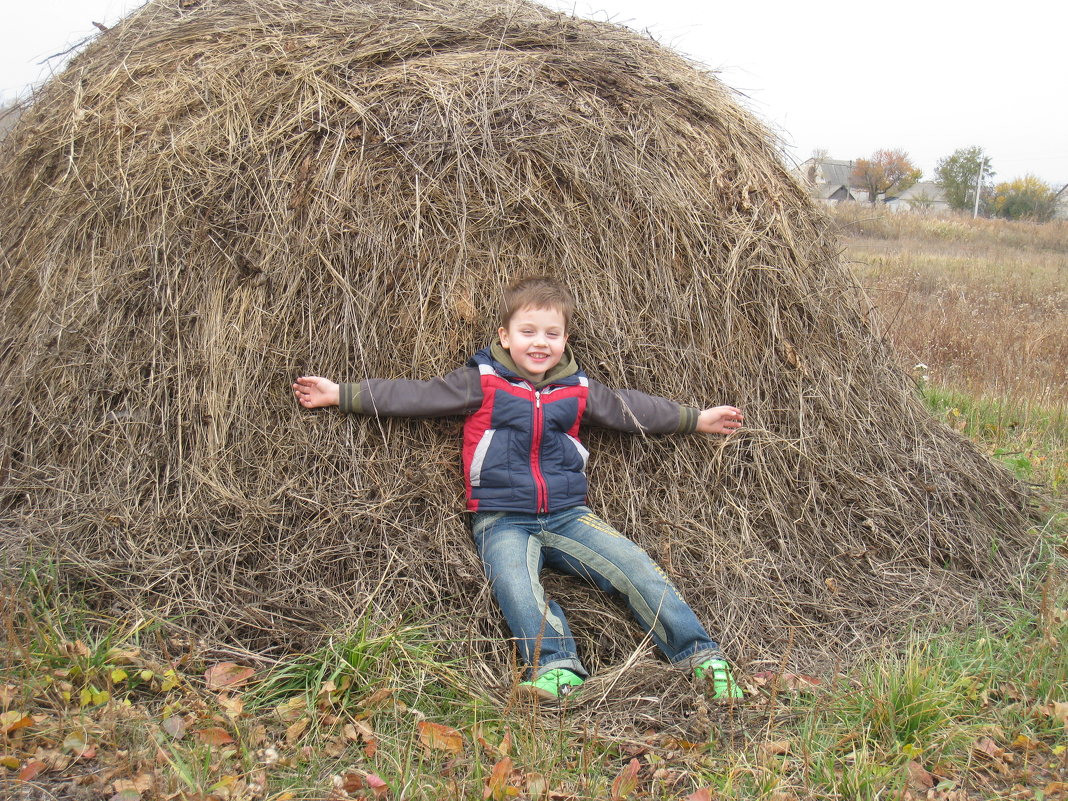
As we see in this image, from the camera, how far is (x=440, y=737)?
8.20ft

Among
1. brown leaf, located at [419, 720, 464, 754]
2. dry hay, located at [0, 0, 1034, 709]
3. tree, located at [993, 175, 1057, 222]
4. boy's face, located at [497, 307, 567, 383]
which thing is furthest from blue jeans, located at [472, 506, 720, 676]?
tree, located at [993, 175, 1057, 222]

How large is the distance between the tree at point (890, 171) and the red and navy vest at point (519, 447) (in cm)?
5051

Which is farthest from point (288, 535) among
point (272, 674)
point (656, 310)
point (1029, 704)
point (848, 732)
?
point (1029, 704)

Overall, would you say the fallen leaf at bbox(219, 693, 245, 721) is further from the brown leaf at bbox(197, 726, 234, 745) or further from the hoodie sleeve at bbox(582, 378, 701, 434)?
the hoodie sleeve at bbox(582, 378, 701, 434)

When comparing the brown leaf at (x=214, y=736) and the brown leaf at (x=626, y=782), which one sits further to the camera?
the brown leaf at (x=214, y=736)

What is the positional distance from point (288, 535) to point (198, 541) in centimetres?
35

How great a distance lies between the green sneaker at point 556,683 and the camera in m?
2.76

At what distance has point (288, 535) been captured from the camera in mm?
3193

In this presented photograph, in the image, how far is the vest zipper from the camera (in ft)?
10.5

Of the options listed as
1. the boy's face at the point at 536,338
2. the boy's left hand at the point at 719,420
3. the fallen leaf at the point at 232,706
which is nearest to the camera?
the fallen leaf at the point at 232,706

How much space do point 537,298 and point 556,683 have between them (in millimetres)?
1484

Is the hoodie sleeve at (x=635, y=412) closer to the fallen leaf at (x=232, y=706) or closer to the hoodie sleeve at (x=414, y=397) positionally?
the hoodie sleeve at (x=414, y=397)

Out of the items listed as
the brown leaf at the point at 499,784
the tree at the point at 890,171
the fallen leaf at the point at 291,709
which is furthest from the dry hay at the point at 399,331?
the tree at the point at 890,171

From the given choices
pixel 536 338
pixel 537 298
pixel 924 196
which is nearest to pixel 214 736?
pixel 536 338
